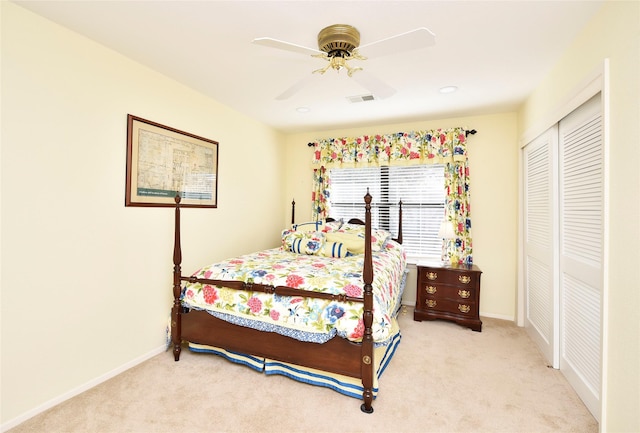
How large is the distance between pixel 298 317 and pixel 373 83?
5.55 ft

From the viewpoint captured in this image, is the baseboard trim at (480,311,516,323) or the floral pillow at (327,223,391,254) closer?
the floral pillow at (327,223,391,254)

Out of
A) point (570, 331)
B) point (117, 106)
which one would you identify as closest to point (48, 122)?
point (117, 106)

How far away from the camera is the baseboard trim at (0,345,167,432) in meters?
1.89

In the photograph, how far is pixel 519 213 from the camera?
3.59 m

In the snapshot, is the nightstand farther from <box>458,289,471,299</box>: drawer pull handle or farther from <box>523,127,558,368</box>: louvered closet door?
<box>523,127,558,368</box>: louvered closet door

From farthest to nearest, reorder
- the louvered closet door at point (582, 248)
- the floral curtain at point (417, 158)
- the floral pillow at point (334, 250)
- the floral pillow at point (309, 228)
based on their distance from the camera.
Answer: the floral pillow at point (309, 228) < the floral curtain at point (417, 158) < the floral pillow at point (334, 250) < the louvered closet door at point (582, 248)

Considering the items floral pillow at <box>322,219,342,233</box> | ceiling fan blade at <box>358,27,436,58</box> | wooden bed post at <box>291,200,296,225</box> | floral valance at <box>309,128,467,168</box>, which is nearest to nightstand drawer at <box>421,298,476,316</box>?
floral pillow at <box>322,219,342,233</box>

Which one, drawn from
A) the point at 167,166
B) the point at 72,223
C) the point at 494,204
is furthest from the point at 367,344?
the point at 494,204

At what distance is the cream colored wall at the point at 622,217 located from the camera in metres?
1.49

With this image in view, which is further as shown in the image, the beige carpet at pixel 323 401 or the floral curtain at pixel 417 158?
the floral curtain at pixel 417 158

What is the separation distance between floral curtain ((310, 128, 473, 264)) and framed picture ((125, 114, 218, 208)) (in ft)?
5.42

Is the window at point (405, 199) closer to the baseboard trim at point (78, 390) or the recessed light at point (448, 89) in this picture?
the recessed light at point (448, 89)

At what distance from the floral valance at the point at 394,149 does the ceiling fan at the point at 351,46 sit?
1955 millimetres

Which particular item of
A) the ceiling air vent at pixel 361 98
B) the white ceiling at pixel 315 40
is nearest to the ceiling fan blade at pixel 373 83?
the white ceiling at pixel 315 40
